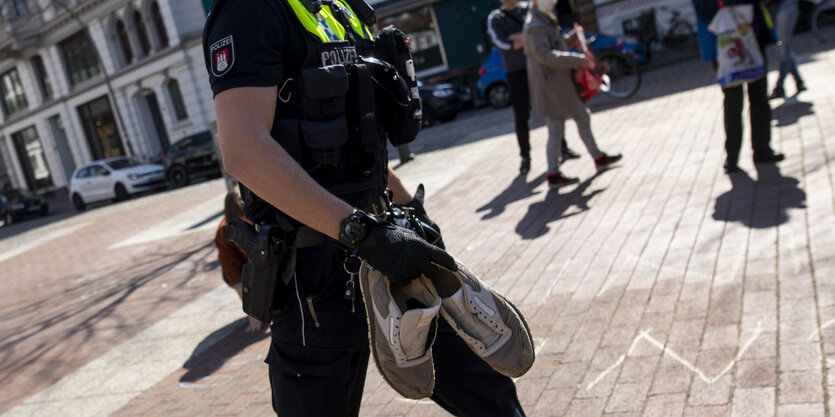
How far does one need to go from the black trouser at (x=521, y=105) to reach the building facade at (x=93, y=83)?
2243cm

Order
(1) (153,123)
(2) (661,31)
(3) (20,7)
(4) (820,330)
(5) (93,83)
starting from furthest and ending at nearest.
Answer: (3) (20,7)
(5) (93,83)
(1) (153,123)
(2) (661,31)
(4) (820,330)

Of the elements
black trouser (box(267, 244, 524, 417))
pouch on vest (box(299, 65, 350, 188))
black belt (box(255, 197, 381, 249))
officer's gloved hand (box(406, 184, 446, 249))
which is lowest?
black trouser (box(267, 244, 524, 417))

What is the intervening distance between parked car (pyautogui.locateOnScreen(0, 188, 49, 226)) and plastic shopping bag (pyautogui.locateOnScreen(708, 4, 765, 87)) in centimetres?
2632

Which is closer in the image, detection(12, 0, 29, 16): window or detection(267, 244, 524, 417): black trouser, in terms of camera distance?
detection(267, 244, 524, 417): black trouser

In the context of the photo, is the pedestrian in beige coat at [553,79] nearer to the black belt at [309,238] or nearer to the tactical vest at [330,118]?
the tactical vest at [330,118]

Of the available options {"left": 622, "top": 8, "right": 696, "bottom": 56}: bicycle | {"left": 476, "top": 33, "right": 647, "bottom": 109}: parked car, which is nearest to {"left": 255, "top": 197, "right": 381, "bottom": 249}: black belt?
{"left": 476, "top": 33, "right": 647, "bottom": 109}: parked car

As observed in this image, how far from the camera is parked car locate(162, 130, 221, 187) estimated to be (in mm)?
22109

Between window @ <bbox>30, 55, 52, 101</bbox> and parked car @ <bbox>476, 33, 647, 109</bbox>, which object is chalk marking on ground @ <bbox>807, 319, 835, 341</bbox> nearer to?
parked car @ <bbox>476, 33, 647, 109</bbox>

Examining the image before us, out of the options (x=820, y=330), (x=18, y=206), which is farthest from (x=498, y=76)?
(x=18, y=206)

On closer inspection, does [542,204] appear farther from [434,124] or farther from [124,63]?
[124,63]

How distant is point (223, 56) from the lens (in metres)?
Result: 1.83

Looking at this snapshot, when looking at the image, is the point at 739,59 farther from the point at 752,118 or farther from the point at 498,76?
the point at 498,76

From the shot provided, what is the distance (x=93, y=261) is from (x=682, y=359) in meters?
9.17

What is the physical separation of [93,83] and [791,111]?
1314 inches
